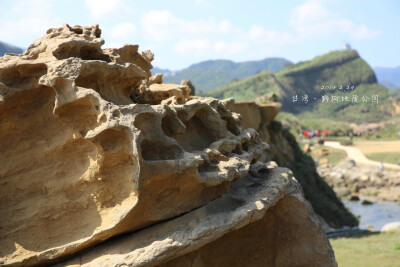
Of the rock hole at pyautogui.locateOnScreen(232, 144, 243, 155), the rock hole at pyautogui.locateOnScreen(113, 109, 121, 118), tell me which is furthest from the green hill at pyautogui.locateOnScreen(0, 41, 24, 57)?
the rock hole at pyautogui.locateOnScreen(232, 144, 243, 155)

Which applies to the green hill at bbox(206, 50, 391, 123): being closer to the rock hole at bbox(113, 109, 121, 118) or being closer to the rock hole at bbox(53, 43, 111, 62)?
the rock hole at bbox(53, 43, 111, 62)

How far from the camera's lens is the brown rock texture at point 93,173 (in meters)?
3.50

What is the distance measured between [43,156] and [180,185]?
52.1 inches

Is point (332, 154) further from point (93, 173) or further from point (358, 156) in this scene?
point (93, 173)

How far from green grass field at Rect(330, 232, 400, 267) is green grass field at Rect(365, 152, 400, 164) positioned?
19.6 metres

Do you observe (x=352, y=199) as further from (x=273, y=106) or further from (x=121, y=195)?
(x=121, y=195)

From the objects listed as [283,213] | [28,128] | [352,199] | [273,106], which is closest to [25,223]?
[28,128]

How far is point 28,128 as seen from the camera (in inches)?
153

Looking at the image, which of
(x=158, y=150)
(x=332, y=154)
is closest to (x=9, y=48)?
(x=158, y=150)

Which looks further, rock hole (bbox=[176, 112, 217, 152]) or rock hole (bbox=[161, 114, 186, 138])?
rock hole (bbox=[176, 112, 217, 152])

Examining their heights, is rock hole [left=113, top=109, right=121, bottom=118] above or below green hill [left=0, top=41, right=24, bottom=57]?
below

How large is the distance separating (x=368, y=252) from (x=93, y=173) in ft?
26.2

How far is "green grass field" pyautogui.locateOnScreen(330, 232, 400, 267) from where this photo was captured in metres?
8.53

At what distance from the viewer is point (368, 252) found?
9500mm
